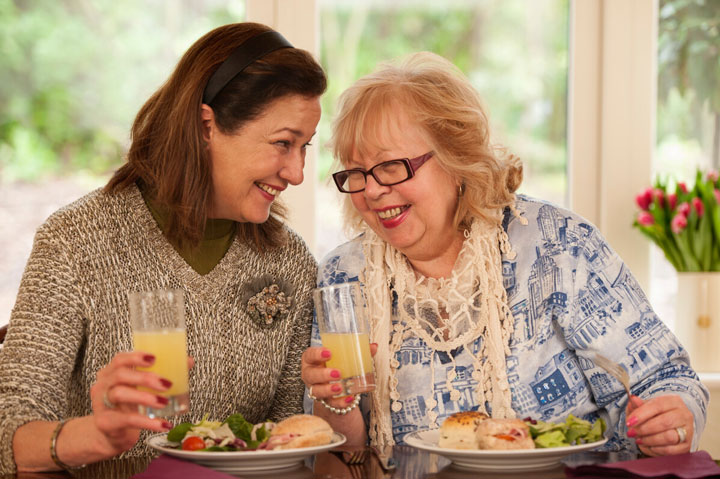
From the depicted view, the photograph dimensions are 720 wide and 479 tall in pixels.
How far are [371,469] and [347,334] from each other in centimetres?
29

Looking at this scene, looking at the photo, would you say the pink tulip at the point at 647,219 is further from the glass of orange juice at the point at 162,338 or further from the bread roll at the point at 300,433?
the glass of orange juice at the point at 162,338

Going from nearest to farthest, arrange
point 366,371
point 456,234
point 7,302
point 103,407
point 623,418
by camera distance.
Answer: point 103,407 → point 366,371 → point 623,418 → point 456,234 → point 7,302

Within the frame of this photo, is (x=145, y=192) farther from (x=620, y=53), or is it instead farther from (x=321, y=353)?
(x=620, y=53)

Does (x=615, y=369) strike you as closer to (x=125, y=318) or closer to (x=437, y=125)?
(x=437, y=125)

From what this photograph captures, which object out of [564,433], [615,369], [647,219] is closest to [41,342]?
[564,433]

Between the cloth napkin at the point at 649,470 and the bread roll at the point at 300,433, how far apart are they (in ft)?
1.51

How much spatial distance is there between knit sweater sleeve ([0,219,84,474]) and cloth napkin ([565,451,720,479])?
42.7 inches

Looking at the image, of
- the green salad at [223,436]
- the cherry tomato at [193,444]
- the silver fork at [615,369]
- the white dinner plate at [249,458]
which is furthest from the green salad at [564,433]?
the cherry tomato at [193,444]

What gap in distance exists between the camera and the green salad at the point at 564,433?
158cm

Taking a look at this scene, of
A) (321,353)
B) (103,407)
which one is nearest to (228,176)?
(321,353)

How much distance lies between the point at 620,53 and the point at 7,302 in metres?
2.67

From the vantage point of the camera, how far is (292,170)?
7.29ft

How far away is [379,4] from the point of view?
11.5 ft

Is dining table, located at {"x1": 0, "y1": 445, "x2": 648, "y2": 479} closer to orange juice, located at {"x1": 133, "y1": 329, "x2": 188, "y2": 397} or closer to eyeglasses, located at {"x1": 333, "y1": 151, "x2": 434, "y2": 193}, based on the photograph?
orange juice, located at {"x1": 133, "y1": 329, "x2": 188, "y2": 397}
